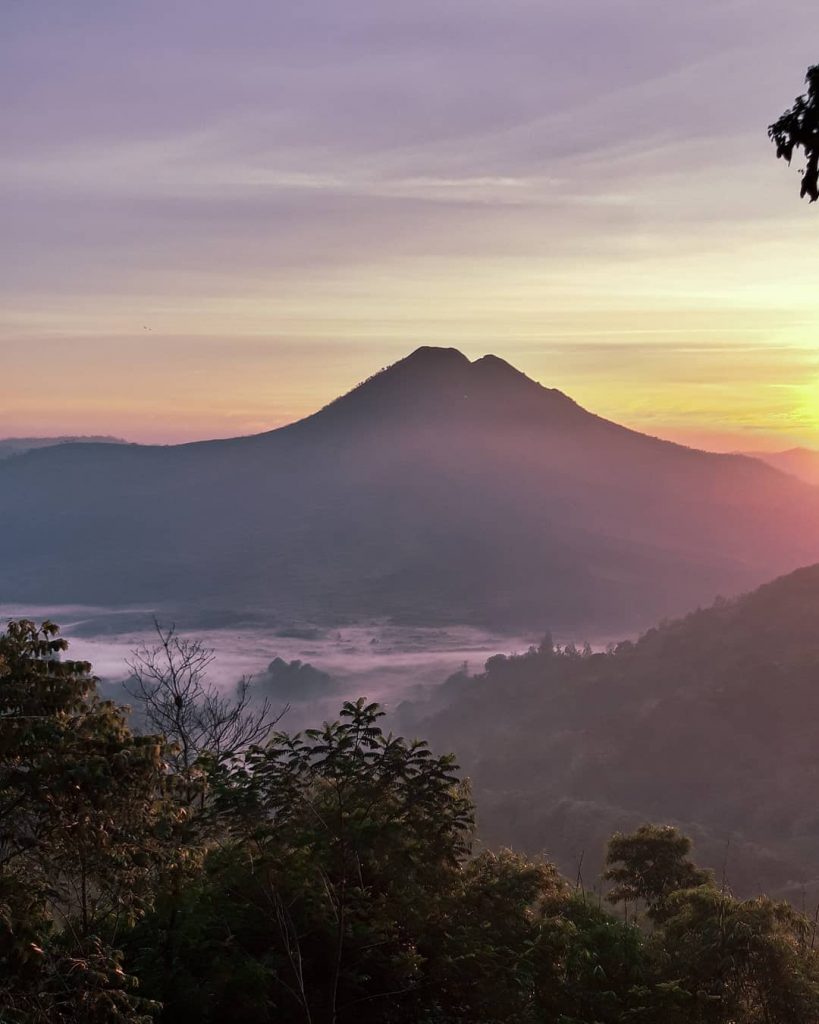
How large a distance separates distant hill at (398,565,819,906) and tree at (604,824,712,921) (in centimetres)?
6970

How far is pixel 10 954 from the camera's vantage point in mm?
8492

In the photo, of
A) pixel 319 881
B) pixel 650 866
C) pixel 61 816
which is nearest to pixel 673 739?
pixel 650 866

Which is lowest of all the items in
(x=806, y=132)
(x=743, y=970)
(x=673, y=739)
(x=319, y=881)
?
(x=673, y=739)

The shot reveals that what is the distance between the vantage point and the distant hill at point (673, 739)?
116 meters

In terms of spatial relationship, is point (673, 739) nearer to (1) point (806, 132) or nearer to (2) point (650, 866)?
(2) point (650, 866)

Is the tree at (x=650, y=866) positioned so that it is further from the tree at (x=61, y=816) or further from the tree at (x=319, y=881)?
the tree at (x=61, y=816)

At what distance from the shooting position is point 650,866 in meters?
25.1

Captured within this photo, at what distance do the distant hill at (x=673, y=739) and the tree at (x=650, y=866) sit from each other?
6970cm

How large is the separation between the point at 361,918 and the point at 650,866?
13.2 metres

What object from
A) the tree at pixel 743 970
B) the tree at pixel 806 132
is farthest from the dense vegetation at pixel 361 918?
the tree at pixel 806 132

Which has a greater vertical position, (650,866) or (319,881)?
(319,881)

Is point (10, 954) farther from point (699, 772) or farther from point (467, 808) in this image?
point (699, 772)

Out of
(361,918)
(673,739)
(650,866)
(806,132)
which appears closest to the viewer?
(806,132)

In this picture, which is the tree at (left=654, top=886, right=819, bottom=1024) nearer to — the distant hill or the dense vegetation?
the dense vegetation
